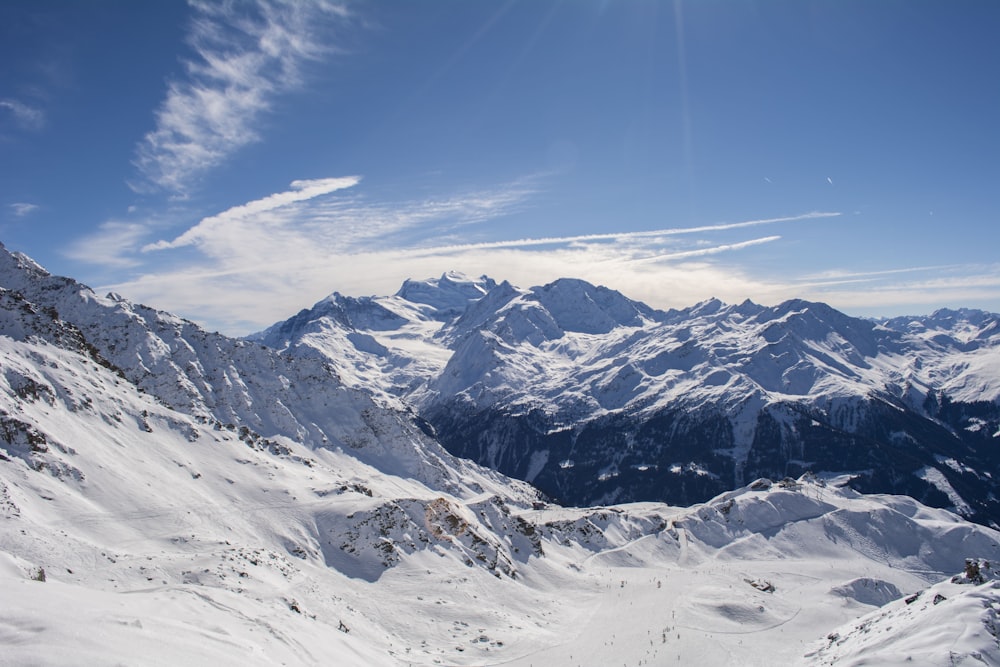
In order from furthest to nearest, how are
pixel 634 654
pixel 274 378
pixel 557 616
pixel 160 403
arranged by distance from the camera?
pixel 274 378, pixel 160 403, pixel 557 616, pixel 634 654

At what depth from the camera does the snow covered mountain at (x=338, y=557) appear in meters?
35.2

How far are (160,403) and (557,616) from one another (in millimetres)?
74829

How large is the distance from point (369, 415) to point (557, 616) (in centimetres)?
10577

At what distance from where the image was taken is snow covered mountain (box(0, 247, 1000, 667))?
35219 millimetres

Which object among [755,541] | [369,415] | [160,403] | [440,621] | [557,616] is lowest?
[755,541]

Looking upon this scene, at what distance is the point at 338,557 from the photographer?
71.8 meters

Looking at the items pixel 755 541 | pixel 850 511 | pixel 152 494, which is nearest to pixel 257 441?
pixel 152 494

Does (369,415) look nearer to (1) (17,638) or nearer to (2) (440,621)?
(2) (440,621)

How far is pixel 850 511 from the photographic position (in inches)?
4614

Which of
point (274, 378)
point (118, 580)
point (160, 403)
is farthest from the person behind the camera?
point (274, 378)

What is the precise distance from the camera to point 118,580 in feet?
153

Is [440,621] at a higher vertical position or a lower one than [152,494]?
lower

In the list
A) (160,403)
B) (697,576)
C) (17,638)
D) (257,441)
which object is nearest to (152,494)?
(160,403)

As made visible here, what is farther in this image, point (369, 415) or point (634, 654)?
point (369, 415)
